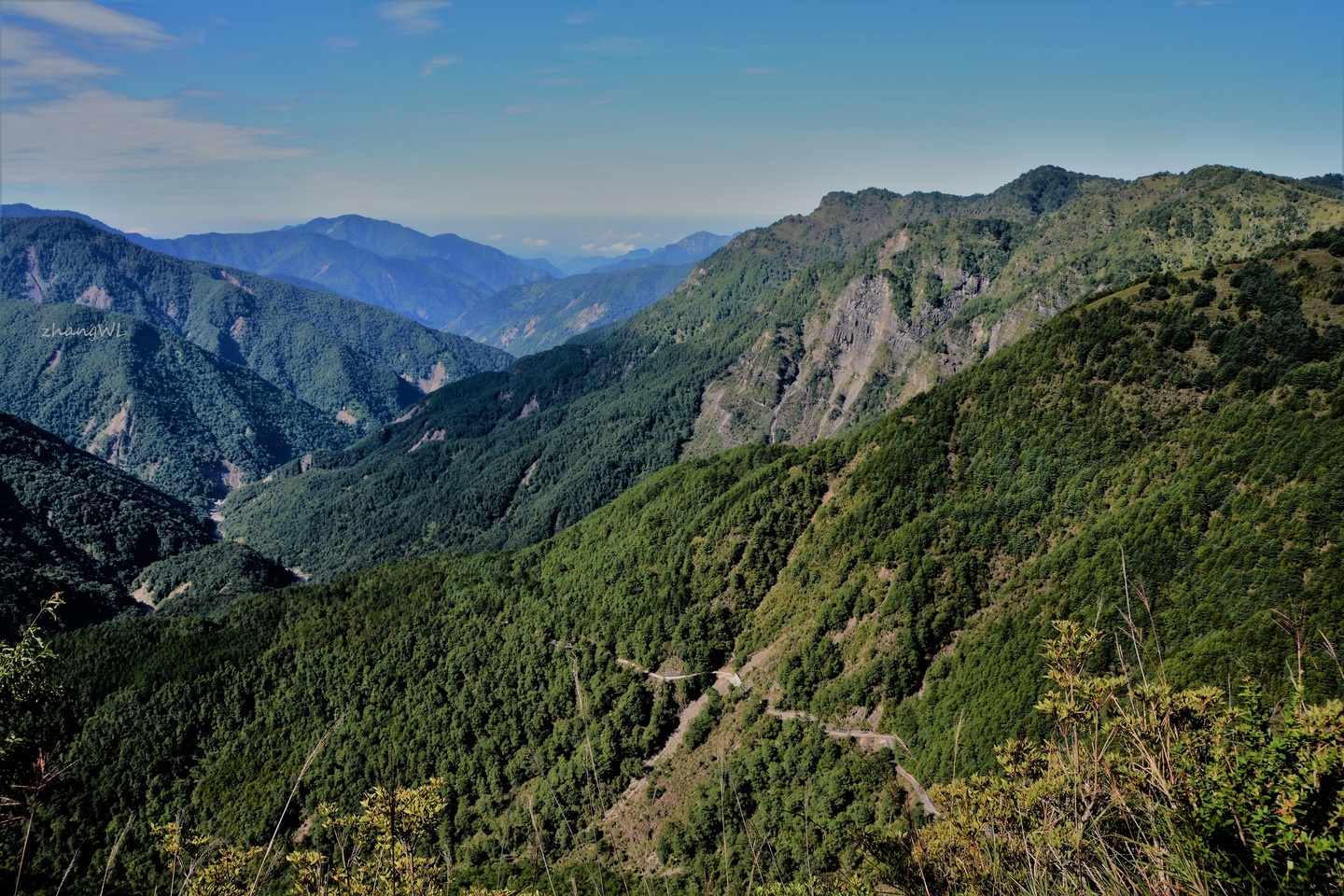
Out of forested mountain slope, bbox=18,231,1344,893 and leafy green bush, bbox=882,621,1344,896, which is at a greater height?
leafy green bush, bbox=882,621,1344,896

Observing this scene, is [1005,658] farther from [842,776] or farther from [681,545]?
[681,545]

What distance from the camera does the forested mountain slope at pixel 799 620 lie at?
186ft

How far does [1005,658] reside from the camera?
6306cm

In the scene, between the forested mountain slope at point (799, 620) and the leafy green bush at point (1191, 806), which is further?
the forested mountain slope at point (799, 620)

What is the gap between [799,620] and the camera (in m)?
86.2

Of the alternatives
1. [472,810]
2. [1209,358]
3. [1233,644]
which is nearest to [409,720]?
[472,810]

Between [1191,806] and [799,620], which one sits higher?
[1191,806]

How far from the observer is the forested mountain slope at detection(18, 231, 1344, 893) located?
56.7 metres

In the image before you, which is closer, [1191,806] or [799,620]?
[1191,806]

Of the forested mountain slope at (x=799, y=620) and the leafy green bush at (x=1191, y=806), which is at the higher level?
the leafy green bush at (x=1191, y=806)

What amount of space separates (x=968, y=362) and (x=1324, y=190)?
88.0 m

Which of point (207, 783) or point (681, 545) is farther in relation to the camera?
point (681, 545)

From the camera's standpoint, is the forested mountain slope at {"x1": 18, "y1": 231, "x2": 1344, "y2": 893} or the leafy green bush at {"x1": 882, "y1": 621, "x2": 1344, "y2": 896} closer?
the leafy green bush at {"x1": 882, "y1": 621, "x2": 1344, "y2": 896}

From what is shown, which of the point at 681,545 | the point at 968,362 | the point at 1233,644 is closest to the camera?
the point at 1233,644
